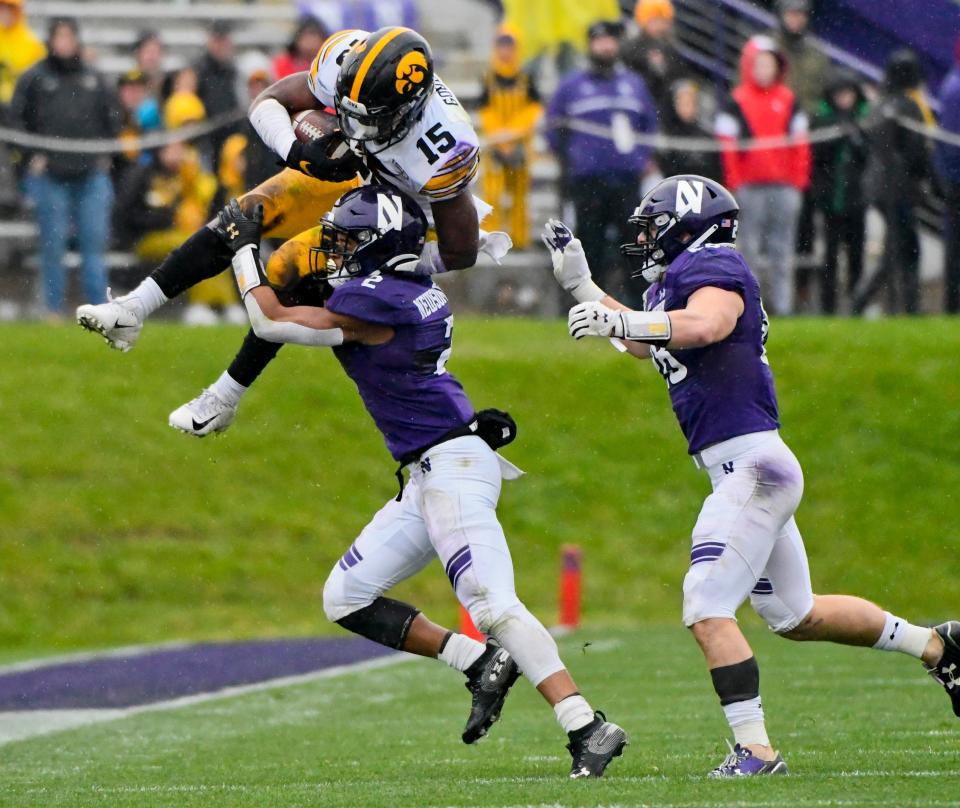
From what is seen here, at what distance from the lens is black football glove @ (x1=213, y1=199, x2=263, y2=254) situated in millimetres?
6953

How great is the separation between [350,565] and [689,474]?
7.35 meters

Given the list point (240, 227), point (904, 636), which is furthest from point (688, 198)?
point (904, 636)

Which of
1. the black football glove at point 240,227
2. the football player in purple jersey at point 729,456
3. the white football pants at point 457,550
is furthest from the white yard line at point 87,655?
the football player in purple jersey at point 729,456

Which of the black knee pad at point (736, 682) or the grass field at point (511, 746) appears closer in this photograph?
the grass field at point (511, 746)

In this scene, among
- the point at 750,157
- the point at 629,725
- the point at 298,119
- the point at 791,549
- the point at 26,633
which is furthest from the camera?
the point at 750,157

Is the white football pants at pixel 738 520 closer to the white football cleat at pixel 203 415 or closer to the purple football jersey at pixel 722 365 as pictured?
the purple football jersey at pixel 722 365

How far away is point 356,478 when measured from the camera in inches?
551

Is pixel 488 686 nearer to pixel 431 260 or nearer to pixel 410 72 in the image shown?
pixel 431 260

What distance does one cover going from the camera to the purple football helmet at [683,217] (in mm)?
6594

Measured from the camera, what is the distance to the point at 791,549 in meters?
6.72

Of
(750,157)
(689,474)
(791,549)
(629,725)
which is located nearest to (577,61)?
(750,157)

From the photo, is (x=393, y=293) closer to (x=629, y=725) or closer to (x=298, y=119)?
(x=298, y=119)

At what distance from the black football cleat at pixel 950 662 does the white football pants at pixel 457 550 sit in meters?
1.43

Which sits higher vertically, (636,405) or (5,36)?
(5,36)
